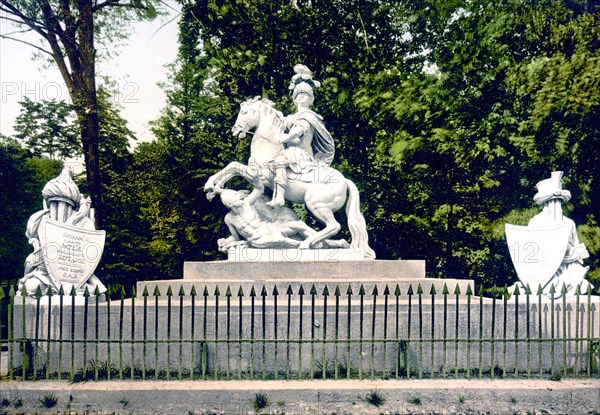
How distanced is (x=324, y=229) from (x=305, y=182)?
2.79 feet

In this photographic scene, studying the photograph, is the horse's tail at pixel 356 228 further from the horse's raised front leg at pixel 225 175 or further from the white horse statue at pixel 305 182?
the horse's raised front leg at pixel 225 175

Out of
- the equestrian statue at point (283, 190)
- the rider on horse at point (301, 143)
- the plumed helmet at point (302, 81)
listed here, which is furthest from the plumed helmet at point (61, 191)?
the plumed helmet at point (302, 81)

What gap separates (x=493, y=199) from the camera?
20547mm

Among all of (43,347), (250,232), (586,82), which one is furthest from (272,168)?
(586,82)

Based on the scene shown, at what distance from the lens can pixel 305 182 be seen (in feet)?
39.2

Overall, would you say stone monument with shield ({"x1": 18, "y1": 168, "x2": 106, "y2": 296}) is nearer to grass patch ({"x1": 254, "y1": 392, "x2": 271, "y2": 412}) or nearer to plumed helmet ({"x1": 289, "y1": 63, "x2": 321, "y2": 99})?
grass patch ({"x1": 254, "y1": 392, "x2": 271, "y2": 412})

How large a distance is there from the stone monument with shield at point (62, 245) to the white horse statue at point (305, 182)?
2339 mm

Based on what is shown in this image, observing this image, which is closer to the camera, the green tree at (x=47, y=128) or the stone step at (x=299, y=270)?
the stone step at (x=299, y=270)

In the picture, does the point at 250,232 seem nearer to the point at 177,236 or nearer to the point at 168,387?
the point at 168,387

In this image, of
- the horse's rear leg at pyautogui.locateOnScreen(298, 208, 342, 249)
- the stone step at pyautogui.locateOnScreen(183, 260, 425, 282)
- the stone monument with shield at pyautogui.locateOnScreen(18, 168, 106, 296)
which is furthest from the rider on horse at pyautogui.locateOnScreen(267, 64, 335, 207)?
the stone monument with shield at pyautogui.locateOnScreen(18, 168, 106, 296)

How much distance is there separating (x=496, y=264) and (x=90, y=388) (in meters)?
15.0

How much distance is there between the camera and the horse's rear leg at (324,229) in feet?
38.6

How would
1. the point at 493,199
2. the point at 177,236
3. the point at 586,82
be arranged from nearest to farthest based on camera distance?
the point at 586,82 < the point at 493,199 < the point at 177,236

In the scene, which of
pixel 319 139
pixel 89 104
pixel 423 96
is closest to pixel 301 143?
pixel 319 139
